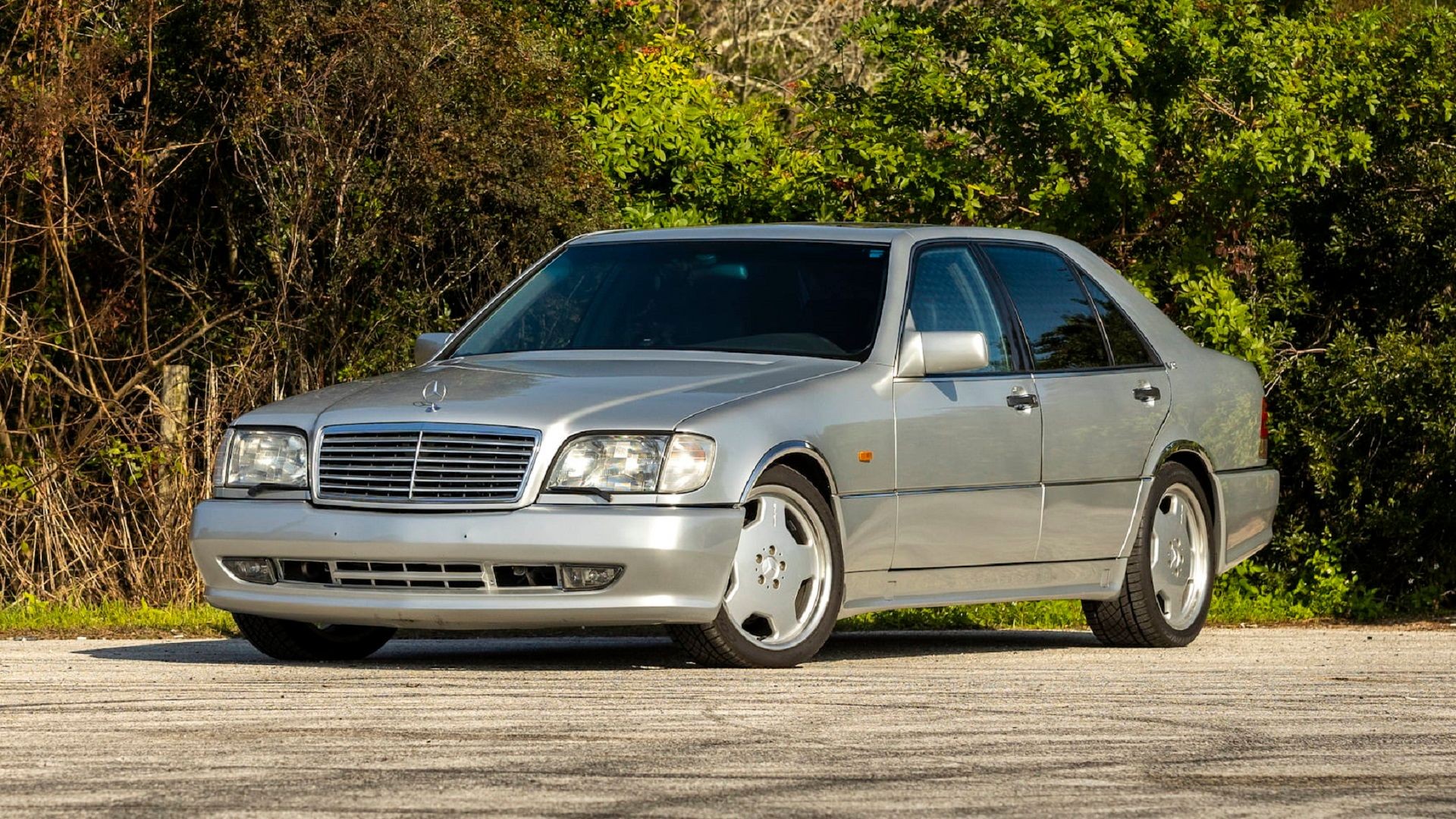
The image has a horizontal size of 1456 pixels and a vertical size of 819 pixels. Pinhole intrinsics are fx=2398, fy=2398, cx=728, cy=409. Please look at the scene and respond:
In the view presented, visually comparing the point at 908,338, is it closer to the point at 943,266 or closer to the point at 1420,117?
the point at 943,266

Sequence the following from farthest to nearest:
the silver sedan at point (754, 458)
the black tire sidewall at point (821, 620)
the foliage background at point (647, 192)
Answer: the foliage background at point (647, 192) → the black tire sidewall at point (821, 620) → the silver sedan at point (754, 458)

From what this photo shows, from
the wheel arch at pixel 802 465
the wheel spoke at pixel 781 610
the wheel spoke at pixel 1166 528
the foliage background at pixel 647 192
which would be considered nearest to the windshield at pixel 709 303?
the wheel arch at pixel 802 465

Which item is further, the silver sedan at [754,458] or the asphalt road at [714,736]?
the silver sedan at [754,458]

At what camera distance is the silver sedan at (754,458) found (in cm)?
784

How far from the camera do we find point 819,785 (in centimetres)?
543

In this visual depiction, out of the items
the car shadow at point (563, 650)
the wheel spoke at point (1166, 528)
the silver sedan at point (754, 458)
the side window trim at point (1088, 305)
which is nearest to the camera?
the silver sedan at point (754, 458)

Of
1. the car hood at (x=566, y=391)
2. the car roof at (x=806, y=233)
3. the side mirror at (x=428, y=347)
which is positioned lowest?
the side mirror at (x=428, y=347)

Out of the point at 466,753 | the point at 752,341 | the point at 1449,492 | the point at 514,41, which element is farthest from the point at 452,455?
the point at 1449,492

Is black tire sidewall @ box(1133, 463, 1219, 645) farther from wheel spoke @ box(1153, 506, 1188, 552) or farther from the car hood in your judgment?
the car hood

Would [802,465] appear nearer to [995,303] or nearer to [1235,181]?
[995,303]

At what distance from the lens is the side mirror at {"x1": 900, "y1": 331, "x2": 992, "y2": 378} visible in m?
8.75

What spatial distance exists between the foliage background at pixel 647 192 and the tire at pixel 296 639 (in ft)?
14.4

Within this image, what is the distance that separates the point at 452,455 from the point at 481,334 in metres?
1.81

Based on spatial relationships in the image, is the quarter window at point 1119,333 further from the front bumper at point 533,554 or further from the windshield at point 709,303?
the front bumper at point 533,554
